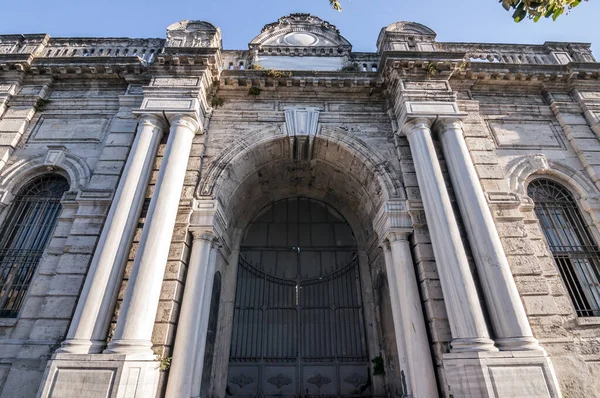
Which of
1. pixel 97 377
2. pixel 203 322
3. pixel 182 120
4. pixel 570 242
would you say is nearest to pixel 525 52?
pixel 570 242

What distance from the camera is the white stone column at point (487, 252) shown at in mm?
4461

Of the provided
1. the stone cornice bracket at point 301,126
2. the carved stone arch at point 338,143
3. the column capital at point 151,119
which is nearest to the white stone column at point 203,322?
the carved stone arch at point 338,143

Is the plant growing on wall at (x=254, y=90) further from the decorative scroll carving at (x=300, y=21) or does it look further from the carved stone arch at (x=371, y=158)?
the decorative scroll carving at (x=300, y=21)

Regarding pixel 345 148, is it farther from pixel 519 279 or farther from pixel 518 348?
pixel 518 348

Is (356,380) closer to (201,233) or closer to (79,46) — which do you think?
(201,233)

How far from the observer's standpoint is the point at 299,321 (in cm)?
790

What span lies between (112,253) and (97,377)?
180cm

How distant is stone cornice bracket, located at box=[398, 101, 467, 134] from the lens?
633cm

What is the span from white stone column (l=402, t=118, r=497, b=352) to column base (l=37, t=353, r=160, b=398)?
4452 millimetres

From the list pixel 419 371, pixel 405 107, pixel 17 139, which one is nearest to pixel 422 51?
pixel 405 107

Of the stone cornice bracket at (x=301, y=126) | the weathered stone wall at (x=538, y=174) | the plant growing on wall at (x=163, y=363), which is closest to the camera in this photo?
the plant growing on wall at (x=163, y=363)

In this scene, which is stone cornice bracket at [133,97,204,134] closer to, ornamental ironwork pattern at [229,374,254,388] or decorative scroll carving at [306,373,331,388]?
ornamental ironwork pattern at [229,374,254,388]

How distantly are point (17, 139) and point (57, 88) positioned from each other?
1.64m

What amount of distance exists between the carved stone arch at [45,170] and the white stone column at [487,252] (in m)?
7.49
